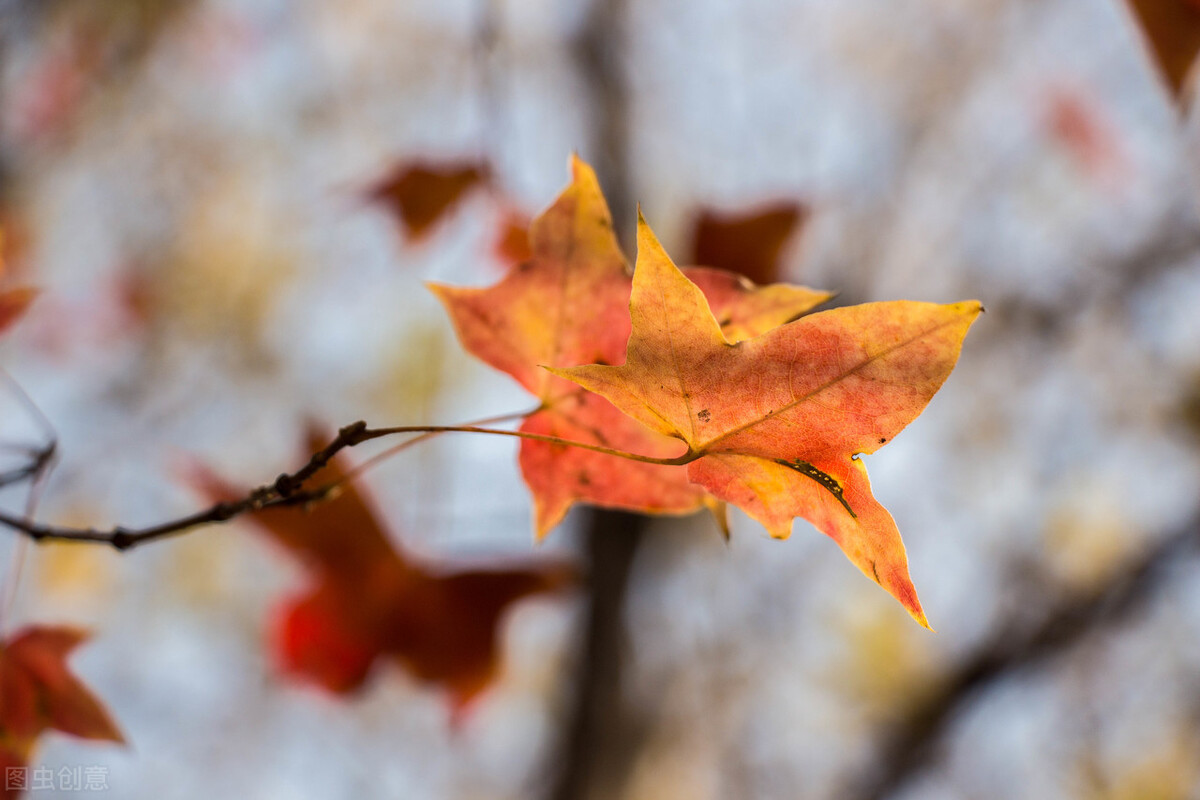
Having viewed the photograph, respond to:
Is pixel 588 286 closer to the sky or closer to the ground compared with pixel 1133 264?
closer to the sky

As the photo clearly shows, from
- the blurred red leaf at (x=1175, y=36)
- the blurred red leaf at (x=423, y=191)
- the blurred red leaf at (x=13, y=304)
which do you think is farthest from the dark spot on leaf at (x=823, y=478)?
the blurred red leaf at (x=423, y=191)

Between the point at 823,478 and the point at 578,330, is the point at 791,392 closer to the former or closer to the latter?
the point at 823,478

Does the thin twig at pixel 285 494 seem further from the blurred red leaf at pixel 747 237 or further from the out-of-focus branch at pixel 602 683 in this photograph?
the out-of-focus branch at pixel 602 683

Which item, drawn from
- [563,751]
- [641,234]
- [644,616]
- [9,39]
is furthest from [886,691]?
[9,39]

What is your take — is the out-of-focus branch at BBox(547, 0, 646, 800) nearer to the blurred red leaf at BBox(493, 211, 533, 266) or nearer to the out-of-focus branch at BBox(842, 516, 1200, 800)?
the out-of-focus branch at BBox(842, 516, 1200, 800)

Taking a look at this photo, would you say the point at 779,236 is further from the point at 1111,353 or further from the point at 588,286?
the point at 1111,353

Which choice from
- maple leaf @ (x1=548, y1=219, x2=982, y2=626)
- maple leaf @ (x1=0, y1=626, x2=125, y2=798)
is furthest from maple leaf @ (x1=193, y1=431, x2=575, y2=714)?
maple leaf @ (x1=548, y1=219, x2=982, y2=626)

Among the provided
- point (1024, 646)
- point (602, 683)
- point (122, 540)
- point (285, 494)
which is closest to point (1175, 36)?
point (285, 494)
